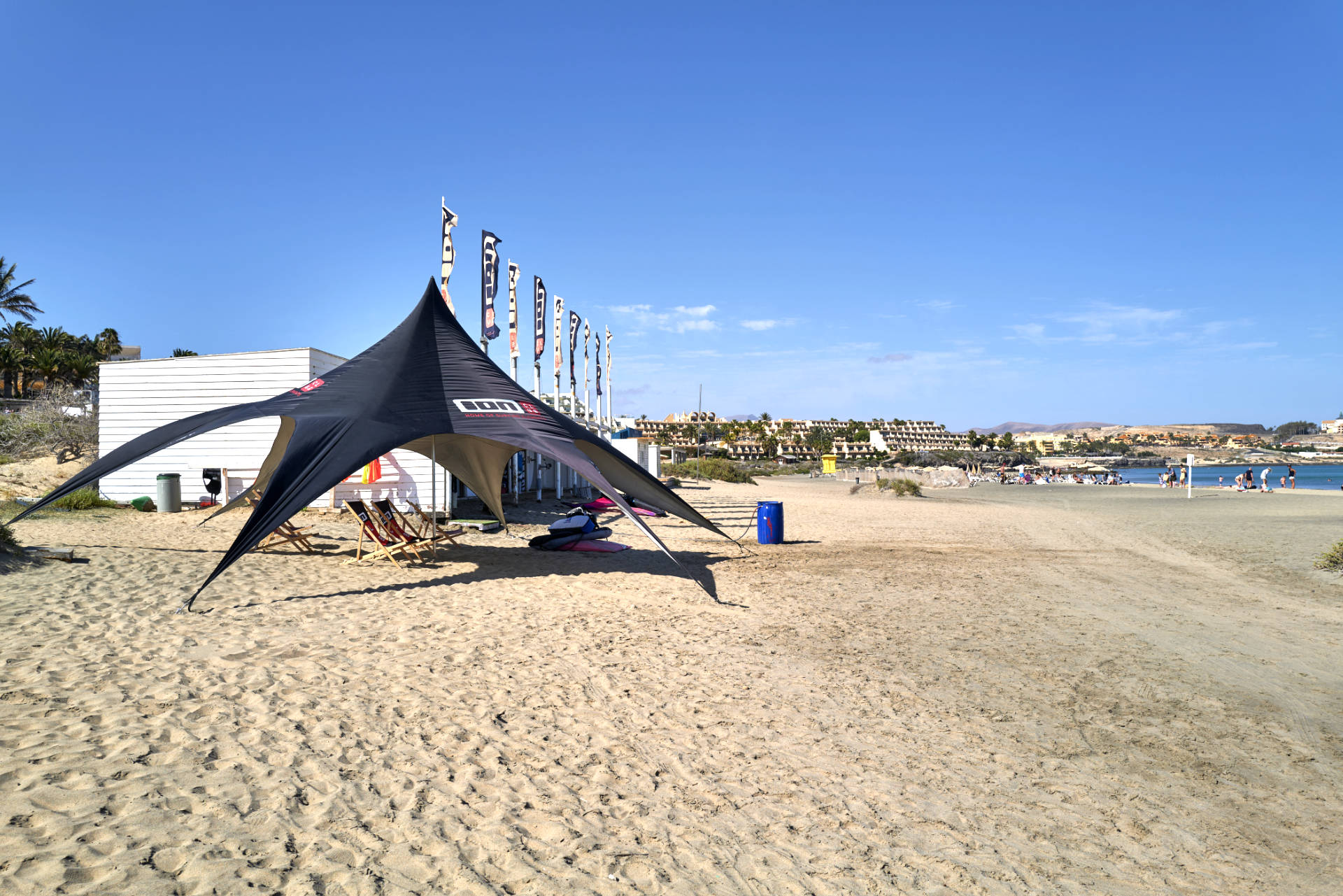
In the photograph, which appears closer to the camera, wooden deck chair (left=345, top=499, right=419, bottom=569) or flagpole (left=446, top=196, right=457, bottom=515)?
wooden deck chair (left=345, top=499, right=419, bottom=569)

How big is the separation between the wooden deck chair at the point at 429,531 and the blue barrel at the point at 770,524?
4.60 metres

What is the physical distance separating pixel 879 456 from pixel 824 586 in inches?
4346

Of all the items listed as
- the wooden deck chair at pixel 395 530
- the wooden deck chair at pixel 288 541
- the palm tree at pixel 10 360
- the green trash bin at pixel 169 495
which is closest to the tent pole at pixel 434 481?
the wooden deck chair at pixel 395 530

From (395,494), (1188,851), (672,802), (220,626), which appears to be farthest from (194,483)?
(1188,851)

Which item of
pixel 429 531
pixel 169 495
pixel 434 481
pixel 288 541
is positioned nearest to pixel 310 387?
pixel 288 541

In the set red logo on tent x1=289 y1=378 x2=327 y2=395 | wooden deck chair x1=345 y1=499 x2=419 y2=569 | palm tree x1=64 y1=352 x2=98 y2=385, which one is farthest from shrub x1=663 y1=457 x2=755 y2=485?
wooden deck chair x1=345 y1=499 x2=419 y2=569

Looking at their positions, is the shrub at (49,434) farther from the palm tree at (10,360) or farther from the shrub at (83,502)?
the palm tree at (10,360)

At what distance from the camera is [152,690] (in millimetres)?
4250

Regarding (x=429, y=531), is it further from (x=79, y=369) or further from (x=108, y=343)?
(x=108, y=343)

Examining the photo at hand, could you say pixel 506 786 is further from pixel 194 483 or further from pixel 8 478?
pixel 8 478

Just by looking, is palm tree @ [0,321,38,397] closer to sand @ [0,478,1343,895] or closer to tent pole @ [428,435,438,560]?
tent pole @ [428,435,438,560]

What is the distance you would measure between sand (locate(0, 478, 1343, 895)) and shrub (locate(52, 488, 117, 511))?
6.29m

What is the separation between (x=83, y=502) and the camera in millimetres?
13125

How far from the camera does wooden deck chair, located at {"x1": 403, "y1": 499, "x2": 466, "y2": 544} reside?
993cm
